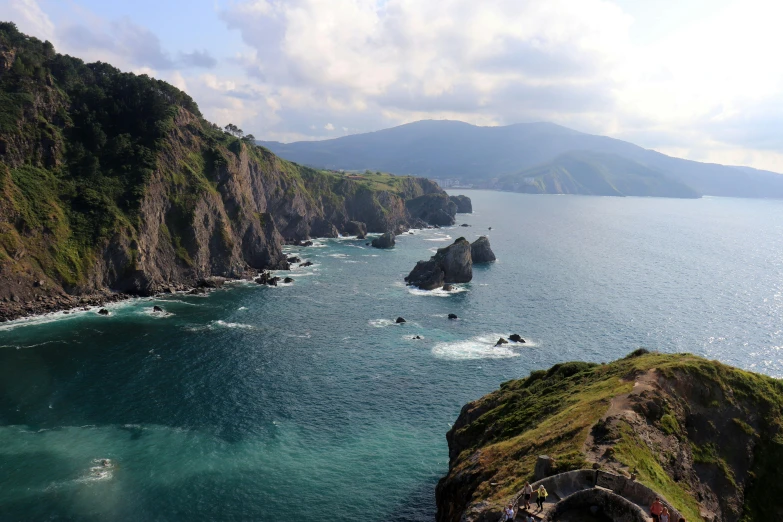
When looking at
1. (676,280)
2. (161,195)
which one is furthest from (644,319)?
(161,195)

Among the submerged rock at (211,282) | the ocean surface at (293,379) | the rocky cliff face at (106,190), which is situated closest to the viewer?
the ocean surface at (293,379)

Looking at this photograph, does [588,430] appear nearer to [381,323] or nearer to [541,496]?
[541,496]

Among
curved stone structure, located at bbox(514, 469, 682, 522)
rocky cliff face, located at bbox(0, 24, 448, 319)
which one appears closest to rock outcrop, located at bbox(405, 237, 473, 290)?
rocky cliff face, located at bbox(0, 24, 448, 319)

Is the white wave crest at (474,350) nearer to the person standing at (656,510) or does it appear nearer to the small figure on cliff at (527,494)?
the small figure on cliff at (527,494)

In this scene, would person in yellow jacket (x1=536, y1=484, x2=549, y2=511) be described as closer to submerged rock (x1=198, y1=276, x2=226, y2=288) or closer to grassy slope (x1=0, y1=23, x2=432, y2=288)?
grassy slope (x1=0, y1=23, x2=432, y2=288)

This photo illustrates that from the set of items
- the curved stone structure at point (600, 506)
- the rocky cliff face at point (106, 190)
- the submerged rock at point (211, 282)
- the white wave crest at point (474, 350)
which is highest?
the rocky cliff face at point (106, 190)

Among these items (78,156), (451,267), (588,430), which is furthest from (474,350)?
(78,156)

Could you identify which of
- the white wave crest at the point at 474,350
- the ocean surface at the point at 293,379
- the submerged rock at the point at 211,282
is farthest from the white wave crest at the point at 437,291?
the submerged rock at the point at 211,282

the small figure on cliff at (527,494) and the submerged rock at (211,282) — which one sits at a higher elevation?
the small figure on cliff at (527,494)
